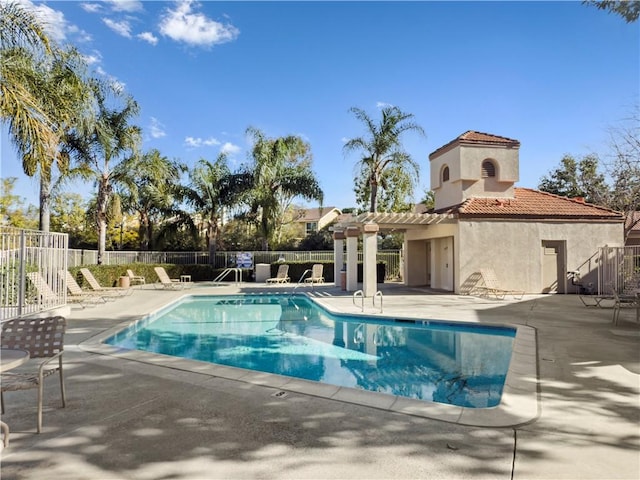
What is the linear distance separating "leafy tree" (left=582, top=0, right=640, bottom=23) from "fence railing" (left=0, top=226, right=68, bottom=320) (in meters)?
14.4

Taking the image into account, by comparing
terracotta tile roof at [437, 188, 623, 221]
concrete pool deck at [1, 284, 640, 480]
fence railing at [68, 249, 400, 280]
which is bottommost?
concrete pool deck at [1, 284, 640, 480]

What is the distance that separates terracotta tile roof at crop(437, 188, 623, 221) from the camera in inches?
Answer: 697

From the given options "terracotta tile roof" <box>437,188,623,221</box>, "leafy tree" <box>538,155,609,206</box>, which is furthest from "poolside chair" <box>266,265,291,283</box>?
"leafy tree" <box>538,155,609,206</box>

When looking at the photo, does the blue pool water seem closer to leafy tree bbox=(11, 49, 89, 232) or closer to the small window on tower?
leafy tree bbox=(11, 49, 89, 232)

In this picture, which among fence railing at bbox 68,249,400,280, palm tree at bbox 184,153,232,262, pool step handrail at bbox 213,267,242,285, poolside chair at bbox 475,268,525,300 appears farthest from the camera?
fence railing at bbox 68,249,400,280

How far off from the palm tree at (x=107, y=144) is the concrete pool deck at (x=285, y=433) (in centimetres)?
1640

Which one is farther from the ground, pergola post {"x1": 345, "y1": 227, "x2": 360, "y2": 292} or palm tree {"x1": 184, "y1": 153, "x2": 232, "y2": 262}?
palm tree {"x1": 184, "y1": 153, "x2": 232, "y2": 262}

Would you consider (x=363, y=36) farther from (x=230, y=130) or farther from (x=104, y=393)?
(x=230, y=130)

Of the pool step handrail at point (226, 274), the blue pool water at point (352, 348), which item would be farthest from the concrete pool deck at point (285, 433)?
the pool step handrail at point (226, 274)

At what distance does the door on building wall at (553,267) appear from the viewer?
18203 mm

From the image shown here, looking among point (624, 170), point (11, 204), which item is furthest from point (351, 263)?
point (11, 204)

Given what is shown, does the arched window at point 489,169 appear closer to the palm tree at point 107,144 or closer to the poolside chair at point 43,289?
the palm tree at point 107,144

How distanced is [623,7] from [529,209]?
10.3m

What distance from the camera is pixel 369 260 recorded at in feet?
54.1
